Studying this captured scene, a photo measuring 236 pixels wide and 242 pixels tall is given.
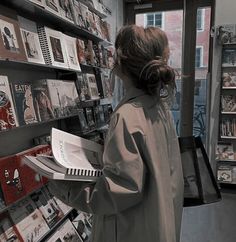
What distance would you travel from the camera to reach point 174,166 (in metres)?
1.06

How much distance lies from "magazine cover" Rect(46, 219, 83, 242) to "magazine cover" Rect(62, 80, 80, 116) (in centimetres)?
79

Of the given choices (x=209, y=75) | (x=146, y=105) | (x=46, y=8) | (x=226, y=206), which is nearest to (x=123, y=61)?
(x=146, y=105)

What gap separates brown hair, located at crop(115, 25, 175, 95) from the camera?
2.92ft

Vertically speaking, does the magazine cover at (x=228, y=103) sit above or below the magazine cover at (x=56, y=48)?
below

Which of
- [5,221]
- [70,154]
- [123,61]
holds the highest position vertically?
[123,61]

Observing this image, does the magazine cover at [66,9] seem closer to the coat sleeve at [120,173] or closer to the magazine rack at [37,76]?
the magazine rack at [37,76]

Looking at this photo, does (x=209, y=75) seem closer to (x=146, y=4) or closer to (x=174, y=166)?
(x=146, y=4)

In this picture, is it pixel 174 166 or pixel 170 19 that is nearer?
pixel 174 166

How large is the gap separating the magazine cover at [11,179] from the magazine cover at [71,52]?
797 mm

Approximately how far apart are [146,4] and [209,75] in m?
1.41

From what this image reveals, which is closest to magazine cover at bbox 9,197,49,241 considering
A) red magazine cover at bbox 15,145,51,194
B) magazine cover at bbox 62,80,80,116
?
red magazine cover at bbox 15,145,51,194

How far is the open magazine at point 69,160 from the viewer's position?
0.89 metres

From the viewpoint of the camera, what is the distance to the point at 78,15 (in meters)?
2.14

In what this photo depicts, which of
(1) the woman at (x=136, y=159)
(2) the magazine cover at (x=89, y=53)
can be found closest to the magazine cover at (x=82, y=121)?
(2) the magazine cover at (x=89, y=53)
